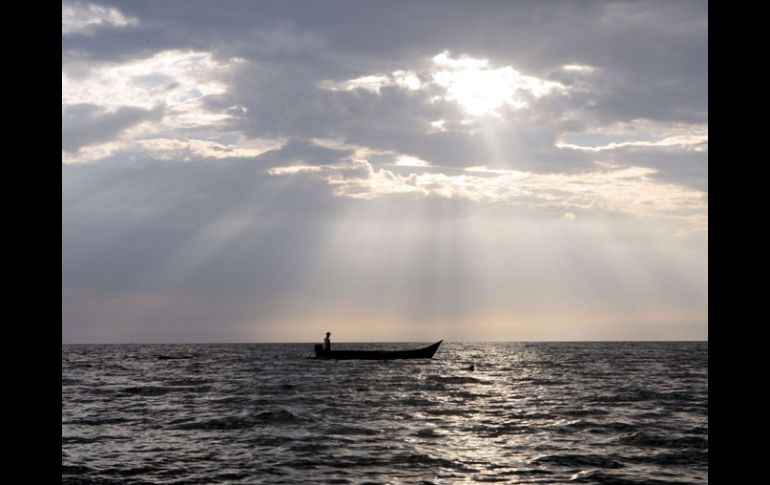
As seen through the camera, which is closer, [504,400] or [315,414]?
[315,414]

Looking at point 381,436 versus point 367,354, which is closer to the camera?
point 381,436

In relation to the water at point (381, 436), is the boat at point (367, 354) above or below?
below

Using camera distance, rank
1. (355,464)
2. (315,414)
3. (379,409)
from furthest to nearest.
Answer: (379,409), (315,414), (355,464)

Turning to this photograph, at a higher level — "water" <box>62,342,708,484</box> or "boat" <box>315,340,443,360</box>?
"water" <box>62,342,708,484</box>

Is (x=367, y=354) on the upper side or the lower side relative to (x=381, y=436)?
lower

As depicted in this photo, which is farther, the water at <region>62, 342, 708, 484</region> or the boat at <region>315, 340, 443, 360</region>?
the boat at <region>315, 340, 443, 360</region>

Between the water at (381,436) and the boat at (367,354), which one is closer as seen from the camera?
the water at (381,436)

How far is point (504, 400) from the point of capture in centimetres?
3659
